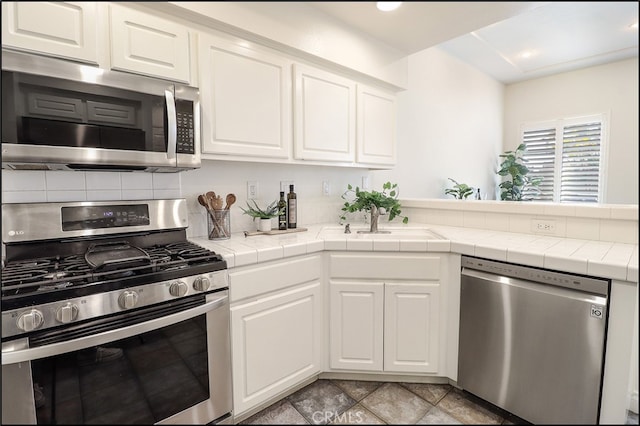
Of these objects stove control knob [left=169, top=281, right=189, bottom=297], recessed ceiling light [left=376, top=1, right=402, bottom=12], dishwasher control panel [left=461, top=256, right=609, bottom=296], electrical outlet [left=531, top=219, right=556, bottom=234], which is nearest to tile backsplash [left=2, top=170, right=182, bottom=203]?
stove control knob [left=169, top=281, right=189, bottom=297]

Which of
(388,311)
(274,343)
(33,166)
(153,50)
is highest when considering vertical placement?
(153,50)

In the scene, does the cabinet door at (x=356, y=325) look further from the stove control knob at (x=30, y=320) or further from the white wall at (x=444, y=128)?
the white wall at (x=444, y=128)

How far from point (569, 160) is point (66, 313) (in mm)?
3060

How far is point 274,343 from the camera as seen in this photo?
1.58m

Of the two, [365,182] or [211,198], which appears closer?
[211,198]

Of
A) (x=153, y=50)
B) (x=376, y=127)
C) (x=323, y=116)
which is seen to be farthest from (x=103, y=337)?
(x=376, y=127)

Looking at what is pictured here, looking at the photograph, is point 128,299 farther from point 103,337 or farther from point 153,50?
point 153,50

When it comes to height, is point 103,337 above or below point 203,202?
below

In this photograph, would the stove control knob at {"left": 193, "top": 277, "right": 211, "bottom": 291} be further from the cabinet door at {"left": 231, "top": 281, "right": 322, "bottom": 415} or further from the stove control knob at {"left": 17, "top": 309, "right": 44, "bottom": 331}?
the stove control knob at {"left": 17, "top": 309, "right": 44, "bottom": 331}

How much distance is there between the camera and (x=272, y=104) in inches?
69.6

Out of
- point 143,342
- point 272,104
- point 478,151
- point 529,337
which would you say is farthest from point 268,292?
point 478,151

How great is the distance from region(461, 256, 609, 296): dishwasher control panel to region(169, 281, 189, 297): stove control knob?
1.31 m

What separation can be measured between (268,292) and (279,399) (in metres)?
0.60

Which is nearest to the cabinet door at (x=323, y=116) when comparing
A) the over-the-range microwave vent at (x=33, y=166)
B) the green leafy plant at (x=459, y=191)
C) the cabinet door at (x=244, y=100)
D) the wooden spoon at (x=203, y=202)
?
the cabinet door at (x=244, y=100)
